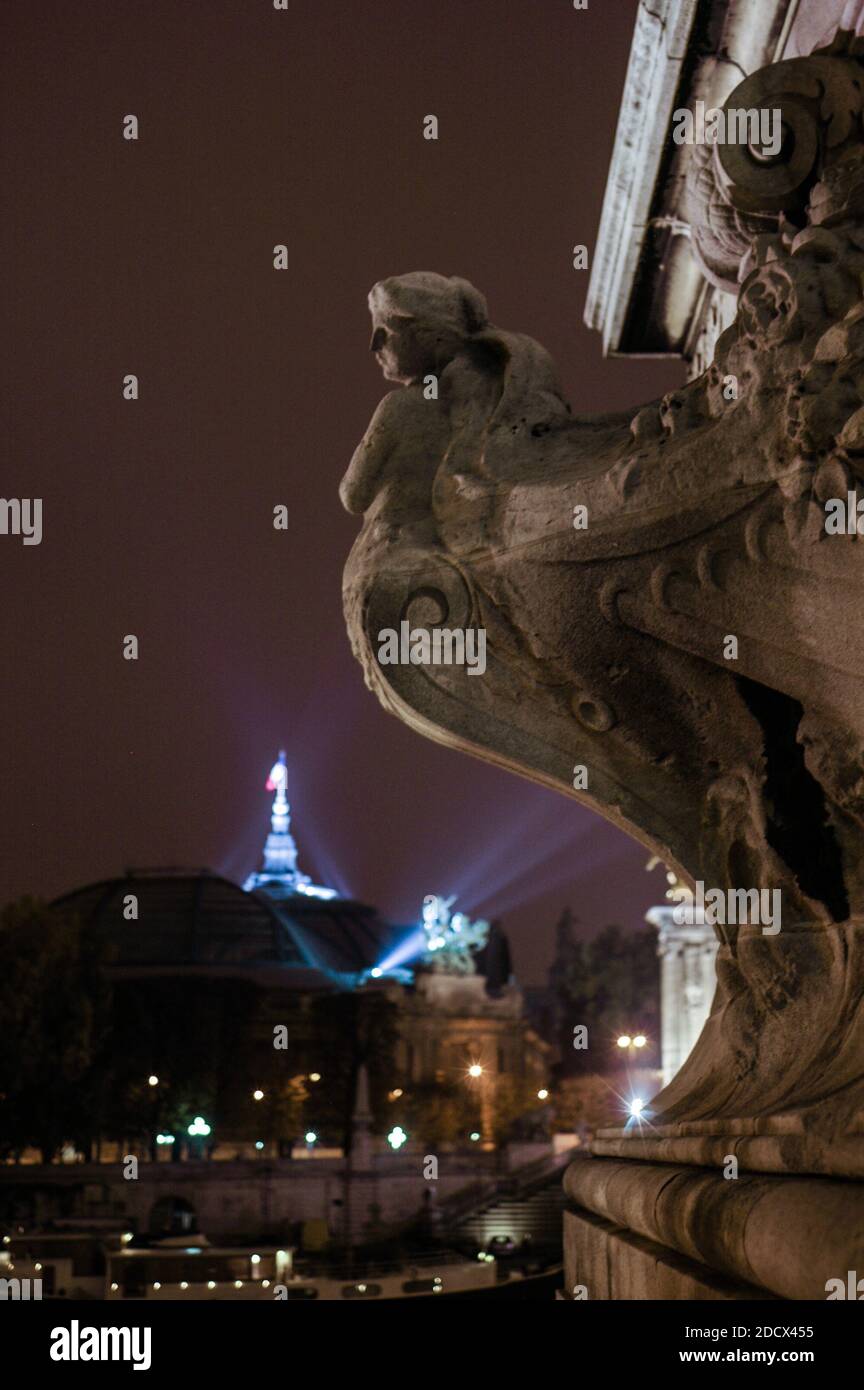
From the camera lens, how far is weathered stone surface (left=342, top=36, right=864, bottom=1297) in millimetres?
3459

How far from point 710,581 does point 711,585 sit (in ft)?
0.04

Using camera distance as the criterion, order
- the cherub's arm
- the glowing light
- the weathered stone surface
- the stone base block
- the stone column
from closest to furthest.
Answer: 1. the stone base block
2. the weathered stone surface
3. the cherub's arm
4. the stone column
5. the glowing light

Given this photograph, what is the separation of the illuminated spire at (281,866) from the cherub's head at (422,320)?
115556 mm

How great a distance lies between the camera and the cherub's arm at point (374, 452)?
4496 millimetres

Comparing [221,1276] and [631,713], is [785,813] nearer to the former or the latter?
[631,713]

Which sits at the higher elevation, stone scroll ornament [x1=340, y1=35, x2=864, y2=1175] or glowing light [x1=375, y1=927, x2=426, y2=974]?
stone scroll ornament [x1=340, y1=35, x2=864, y2=1175]

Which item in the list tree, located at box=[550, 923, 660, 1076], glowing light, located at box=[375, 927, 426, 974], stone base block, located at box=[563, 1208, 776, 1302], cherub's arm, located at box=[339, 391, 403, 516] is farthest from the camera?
glowing light, located at box=[375, 927, 426, 974]

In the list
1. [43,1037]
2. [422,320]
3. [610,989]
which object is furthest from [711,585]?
[610,989]

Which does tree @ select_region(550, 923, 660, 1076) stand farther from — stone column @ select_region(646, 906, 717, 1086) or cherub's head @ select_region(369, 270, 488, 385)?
cherub's head @ select_region(369, 270, 488, 385)

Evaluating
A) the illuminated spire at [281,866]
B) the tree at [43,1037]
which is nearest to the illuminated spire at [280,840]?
the illuminated spire at [281,866]

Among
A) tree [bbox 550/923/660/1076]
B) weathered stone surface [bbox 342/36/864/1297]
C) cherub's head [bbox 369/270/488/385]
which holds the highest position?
cherub's head [bbox 369/270/488/385]

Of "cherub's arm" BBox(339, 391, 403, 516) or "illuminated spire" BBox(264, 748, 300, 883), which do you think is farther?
"illuminated spire" BBox(264, 748, 300, 883)

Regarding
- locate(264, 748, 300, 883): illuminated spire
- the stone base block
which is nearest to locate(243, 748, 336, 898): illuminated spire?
locate(264, 748, 300, 883): illuminated spire
